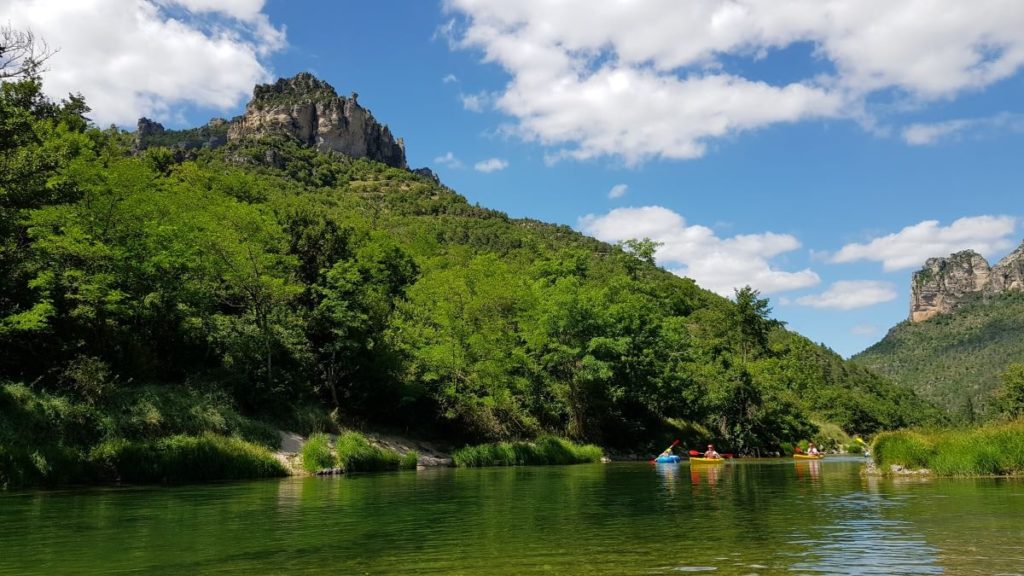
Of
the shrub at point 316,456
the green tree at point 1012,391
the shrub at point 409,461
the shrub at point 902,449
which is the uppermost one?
the green tree at point 1012,391

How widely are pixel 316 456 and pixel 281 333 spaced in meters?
10.5

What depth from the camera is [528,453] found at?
47594mm

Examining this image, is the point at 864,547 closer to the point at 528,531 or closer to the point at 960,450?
the point at 528,531

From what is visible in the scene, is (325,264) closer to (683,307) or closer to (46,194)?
(46,194)

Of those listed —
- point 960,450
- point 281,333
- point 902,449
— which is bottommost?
point 902,449

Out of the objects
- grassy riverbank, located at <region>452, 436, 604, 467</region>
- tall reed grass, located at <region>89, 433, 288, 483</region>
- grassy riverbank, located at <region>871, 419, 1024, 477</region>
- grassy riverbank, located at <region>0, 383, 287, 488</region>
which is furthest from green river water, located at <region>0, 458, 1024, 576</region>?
grassy riverbank, located at <region>452, 436, 604, 467</region>

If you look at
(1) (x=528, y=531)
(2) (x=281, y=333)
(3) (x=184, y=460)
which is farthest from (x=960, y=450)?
(2) (x=281, y=333)

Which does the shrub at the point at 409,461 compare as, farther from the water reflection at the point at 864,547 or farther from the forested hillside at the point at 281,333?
the water reflection at the point at 864,547

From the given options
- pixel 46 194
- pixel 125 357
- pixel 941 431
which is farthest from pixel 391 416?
pixel 941 431

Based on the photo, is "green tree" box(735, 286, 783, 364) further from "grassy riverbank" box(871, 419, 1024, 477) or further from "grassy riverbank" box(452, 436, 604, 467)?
"grassy riverbank" box(871, 419, 1024, 477)

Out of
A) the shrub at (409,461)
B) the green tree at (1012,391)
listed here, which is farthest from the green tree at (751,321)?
the shrub at (409,461)

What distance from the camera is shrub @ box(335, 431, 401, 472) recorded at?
35750 mm

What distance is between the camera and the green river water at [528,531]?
9.04 meters

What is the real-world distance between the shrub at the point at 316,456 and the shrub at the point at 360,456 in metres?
0.76
